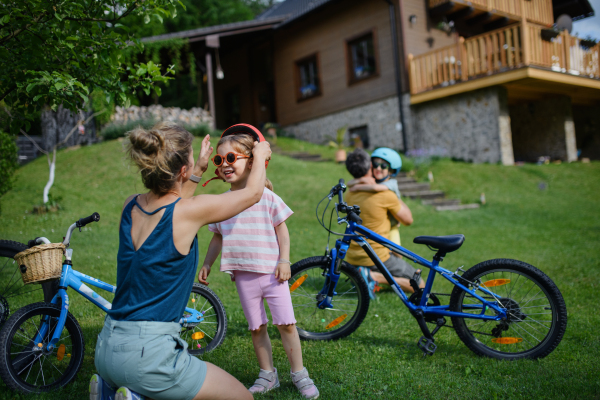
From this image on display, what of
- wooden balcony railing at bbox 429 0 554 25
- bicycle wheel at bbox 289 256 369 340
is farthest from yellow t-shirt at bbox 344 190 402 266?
wooden balcony railing at bbox 429 0 554 25

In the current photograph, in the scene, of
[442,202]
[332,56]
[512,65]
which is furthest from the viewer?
[332,56]

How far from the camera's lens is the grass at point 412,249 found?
2.70 meters

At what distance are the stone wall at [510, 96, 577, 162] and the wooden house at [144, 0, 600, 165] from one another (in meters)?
0.04

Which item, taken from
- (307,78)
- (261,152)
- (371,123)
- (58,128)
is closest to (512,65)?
(371,123)

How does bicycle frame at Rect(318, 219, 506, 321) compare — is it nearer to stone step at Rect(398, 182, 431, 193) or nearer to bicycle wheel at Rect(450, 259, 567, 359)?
bicycle wheel at Rect(450, 259, 567, 359)

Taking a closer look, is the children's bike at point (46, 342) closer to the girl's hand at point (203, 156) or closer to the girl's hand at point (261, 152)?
the girl's hand at point (203, 156)

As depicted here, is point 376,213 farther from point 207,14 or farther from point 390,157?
point 207,14

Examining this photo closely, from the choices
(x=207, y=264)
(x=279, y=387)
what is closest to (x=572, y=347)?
(x=279, y=387)

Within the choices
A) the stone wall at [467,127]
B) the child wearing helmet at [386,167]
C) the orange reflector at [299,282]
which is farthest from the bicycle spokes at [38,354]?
the stone wall at [467,127]

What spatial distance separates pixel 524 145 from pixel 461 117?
431 centimetres

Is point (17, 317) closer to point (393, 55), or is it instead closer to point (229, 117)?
point (393, 55)

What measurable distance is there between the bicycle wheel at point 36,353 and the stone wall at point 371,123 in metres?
13.4

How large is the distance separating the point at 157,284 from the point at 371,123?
14.5 m

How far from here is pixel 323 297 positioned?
3.54 metres
